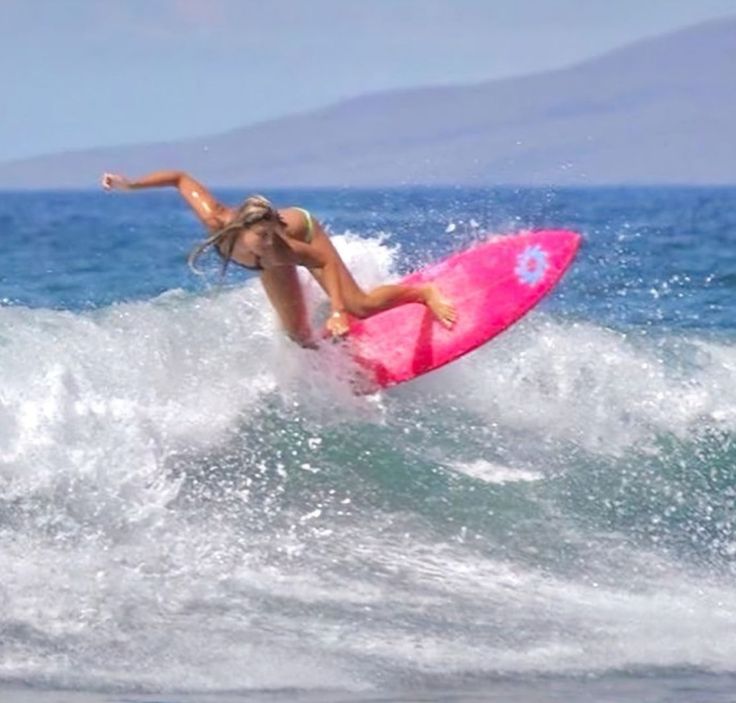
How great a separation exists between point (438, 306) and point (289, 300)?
0.64 metres

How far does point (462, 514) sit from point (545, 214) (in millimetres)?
2824

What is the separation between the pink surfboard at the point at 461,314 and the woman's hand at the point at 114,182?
1220mm

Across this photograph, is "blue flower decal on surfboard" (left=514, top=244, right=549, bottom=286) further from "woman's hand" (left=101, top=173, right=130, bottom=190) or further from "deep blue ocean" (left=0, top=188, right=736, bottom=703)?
"woman's hand" (left=101, top=173, right=130, bottom=190)

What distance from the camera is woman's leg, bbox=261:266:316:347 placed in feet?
30.2

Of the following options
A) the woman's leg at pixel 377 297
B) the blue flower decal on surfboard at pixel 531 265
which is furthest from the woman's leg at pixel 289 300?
the blue flower decal on surfboard at pixel 531 265

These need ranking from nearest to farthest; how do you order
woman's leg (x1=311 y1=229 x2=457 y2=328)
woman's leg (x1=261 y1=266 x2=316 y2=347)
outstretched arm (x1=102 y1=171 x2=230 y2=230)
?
1. outstretched arm (x1=102 y1=171 x2=230 y2=230)
2. woman's leg (x1=311 y1=229 x2=457 y2=328)
3. woman's leg (x1=261 y1=266 x2=316 y2=347)

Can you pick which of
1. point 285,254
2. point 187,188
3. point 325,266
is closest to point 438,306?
point 325,266

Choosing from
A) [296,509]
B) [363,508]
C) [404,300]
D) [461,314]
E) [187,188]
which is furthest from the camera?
[461,314]

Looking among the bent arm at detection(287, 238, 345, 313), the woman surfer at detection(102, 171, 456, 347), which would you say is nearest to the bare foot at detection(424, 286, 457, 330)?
the woman surfer at detection(102, 171, 456, 347)

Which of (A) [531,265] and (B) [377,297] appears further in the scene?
(A) [531,265]

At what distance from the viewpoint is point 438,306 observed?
9.23m

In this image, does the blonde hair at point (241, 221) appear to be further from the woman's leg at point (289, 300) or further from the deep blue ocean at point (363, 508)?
the deep blue ocean at point (363, 508)

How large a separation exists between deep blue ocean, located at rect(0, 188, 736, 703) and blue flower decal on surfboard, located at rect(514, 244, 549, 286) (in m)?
0.39

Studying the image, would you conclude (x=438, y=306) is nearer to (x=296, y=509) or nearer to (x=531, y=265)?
(x=531, y=265)
